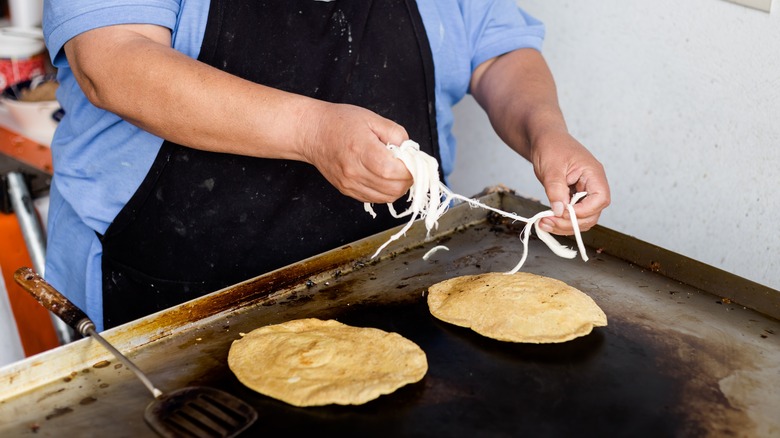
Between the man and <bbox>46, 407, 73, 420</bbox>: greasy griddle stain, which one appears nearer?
<bbox>46, 407, 73, 420</bbox>: greasy griddle stain

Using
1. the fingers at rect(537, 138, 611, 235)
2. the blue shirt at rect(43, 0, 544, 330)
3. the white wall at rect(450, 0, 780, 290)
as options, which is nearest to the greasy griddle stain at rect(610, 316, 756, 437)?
the fingers at rect(537, 138, 611, 235)

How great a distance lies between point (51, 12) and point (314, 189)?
0.74 metres

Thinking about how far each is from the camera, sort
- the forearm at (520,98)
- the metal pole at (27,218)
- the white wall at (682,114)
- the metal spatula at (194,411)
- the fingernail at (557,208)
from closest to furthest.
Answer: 1. the metal spatula at (194,411)
2. the fingernail at (557,208)
3. the forearm at (520,98)
4. the white wall at (682,114)
5. the metal pole at (27,218)

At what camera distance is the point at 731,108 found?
2.32 meters

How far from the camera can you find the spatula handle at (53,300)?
60.7 inches

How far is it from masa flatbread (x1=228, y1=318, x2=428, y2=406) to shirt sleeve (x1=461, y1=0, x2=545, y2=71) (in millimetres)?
1029

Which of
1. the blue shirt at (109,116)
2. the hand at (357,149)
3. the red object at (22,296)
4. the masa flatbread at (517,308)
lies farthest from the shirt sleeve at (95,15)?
the red object at (22,296)

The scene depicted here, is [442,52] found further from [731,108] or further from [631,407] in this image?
[631,407]

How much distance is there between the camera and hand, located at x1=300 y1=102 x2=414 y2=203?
1535 mm

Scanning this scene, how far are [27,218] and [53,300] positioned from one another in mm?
1145

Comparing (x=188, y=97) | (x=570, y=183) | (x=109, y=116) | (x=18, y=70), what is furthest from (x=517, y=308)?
(x=18, y=70)

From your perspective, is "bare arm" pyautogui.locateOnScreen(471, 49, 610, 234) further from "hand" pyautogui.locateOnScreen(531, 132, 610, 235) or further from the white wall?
the white wall

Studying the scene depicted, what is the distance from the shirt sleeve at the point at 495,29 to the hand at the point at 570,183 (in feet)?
1.71

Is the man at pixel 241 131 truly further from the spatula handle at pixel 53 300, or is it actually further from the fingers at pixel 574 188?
the spatula handle at pixel 53 300
